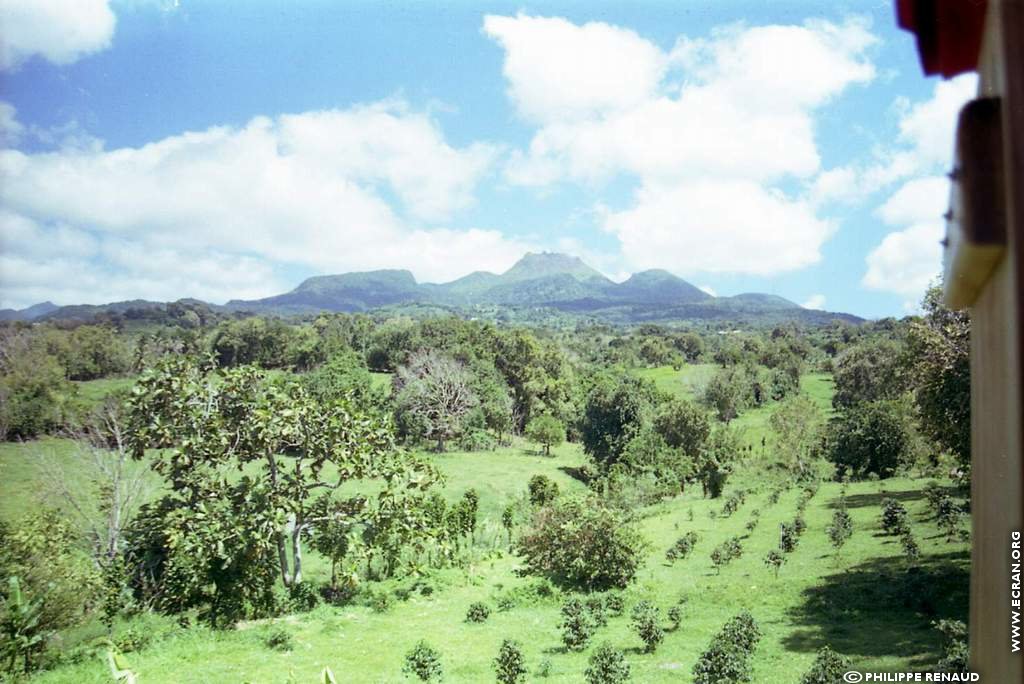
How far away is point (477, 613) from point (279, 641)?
2576 millimetres

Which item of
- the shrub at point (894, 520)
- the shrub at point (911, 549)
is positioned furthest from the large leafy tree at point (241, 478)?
the shrub at point (894, 520)

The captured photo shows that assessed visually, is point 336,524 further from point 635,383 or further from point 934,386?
point 635,383

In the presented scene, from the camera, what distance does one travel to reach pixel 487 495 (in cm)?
1599

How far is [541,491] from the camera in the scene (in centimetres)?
1523

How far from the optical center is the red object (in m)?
0.77

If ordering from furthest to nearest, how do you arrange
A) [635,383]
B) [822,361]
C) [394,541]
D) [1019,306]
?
[822,361], [635,383], [394,541], [1019,306]

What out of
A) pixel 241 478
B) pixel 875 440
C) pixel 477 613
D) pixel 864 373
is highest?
pixel 864 373

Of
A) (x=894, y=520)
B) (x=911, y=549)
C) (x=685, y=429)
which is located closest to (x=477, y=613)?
(x=911, y=549)

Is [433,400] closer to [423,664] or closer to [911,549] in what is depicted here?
[423,664]

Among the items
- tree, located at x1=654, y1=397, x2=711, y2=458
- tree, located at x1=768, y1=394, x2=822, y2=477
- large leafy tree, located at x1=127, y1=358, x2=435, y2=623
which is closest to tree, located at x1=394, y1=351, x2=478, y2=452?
tree, located at x1=654, y1=397, x2=711, y2=458

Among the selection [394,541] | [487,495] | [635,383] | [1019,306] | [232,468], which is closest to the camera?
[1019,306]

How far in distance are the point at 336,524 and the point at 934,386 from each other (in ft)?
28.0

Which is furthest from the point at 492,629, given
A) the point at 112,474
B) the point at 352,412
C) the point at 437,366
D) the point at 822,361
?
the point at 822,361

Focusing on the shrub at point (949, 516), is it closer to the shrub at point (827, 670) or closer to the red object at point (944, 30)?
the shrub at point (827, 670)
